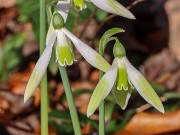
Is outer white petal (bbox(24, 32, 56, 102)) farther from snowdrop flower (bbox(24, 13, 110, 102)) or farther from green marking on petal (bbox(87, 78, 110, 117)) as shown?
green marking on petal (bbox(87, 78, 110, 117))

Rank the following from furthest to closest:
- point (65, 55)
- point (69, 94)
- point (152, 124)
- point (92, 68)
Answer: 1. point (92, 68)
2. point (152, 124)
3. point (69, 94)
4. point (65, 55)

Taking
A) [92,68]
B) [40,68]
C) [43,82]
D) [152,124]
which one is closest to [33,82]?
[40,68]

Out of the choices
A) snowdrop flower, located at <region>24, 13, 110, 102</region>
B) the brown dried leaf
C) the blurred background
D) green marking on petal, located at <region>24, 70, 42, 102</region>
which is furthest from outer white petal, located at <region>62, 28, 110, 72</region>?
the brown dried leaf

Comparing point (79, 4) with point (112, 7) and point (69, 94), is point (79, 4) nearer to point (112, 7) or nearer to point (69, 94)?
point (112, 7)

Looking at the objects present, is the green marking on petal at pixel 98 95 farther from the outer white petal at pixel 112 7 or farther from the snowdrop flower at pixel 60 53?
the outer white petal at pixel 112 7

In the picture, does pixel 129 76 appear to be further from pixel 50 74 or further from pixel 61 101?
pixel 50 74

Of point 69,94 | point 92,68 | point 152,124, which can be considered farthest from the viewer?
point 92,68

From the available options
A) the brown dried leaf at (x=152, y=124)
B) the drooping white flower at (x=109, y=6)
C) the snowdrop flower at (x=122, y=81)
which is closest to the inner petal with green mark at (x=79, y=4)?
the drooping white flower at (x=109, y=6)
